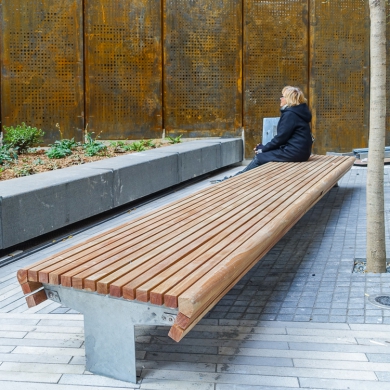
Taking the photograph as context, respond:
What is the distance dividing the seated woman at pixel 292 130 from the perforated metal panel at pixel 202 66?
15.3 feet

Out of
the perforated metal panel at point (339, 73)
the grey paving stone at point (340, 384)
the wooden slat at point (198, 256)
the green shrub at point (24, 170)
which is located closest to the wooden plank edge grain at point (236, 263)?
the wooden slat at point (198, 256)

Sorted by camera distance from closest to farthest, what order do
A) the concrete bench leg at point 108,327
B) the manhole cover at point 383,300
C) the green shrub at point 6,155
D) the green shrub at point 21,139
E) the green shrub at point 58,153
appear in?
the concrete bench leg at point 108,327, the manhole cover at point 383,300, the green shrub at point 6,155, the green shrub at point 58,153, the green shrub at point 21,139

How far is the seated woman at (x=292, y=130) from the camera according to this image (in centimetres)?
699

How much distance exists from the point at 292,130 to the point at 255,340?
4.14 meters

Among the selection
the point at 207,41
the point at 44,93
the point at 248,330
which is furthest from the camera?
the point at 207,41

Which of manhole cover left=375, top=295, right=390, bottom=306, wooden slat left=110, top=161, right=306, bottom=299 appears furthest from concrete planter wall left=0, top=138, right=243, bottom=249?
manhole cover left=375, top=295, right=390, bottom=306

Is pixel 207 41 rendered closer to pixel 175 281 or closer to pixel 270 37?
pixel 270 37

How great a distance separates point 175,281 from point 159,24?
31.3 feet

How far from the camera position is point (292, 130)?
23.1 ft

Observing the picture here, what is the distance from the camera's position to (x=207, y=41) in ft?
38.4

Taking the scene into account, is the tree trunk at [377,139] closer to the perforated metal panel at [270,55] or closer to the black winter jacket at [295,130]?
the black winter jacket at [295,130]

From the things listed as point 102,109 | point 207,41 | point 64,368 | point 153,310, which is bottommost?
point 64,368

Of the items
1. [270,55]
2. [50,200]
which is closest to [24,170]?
[50,200]

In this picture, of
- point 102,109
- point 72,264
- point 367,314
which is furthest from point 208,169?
point 72,264
